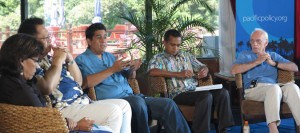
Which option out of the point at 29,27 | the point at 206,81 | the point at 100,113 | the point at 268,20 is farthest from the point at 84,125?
the point at 268,20

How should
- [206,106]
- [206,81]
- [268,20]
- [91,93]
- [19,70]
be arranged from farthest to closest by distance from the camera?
[268,20] → [206,81] → [206,106] → [91,93] → [19,70]


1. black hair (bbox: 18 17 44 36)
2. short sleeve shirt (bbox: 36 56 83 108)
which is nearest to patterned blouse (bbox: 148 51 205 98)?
short sleeve shirt (bbox: 36 56 83 108)

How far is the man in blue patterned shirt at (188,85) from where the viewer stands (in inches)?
172

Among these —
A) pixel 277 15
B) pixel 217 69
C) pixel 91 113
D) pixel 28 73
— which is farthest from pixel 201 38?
pixel 28 73

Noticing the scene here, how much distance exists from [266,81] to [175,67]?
940mm

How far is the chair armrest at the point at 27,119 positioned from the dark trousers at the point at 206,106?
2.00 meters

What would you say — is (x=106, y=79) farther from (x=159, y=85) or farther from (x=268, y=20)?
(x=268, y=20)

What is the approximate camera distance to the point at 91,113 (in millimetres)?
3307

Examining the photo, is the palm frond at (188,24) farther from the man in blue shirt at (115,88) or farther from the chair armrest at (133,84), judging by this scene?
the man in blue shirt at (115,88)

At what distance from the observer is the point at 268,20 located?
6.02 metres

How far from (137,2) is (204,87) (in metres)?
2.02

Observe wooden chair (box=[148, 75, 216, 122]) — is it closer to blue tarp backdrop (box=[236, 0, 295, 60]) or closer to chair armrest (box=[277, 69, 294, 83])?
chair armrest (box=[277, 69, 294, 83])

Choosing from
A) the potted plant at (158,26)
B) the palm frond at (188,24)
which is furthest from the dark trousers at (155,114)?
the palm frond at (188,24)

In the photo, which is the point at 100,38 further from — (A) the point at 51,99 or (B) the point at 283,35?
(B) the point at 283,35
